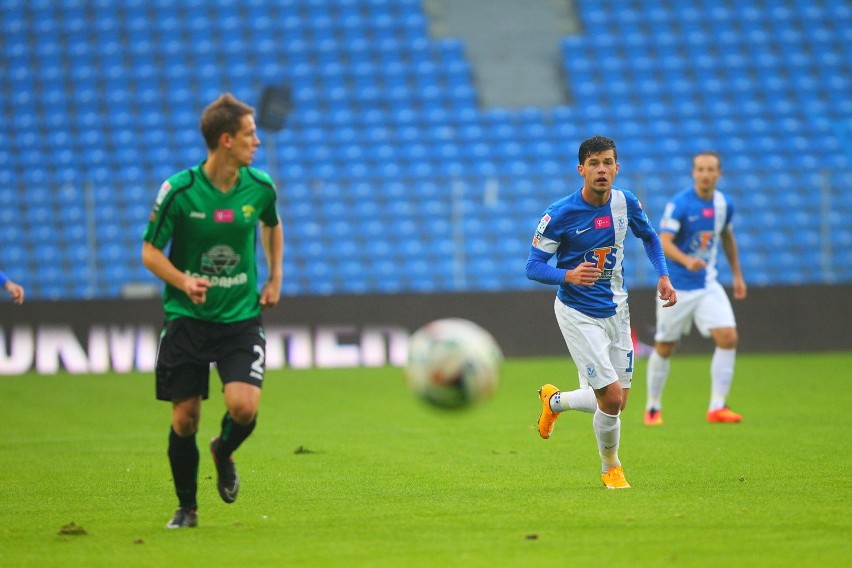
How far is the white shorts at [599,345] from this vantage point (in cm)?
727

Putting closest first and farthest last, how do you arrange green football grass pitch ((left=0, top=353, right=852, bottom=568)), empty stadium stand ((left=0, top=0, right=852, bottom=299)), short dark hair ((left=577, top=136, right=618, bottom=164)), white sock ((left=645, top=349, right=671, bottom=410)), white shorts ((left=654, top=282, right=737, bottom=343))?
green football grass pitch ((left=0, top=353, right=852, bottom=568)), short dark hair ((left=577, top=136, right=618, bottom=164)), white sock ((left=645, top=349, right=671, bottom=410)), white shorts ((left=654, top=282, right=737, bottom=343)), empty stadium stand ((left=0, top=0, right=852, bottom=299))

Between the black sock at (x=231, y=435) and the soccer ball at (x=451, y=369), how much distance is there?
0.81 metres

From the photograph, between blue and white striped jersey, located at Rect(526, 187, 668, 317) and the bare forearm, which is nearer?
the bare forearm

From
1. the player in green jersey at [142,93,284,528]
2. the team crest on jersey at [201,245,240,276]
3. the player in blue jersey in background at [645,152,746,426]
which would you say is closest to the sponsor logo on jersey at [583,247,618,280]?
the player in green jersey at [142,93,284,528]

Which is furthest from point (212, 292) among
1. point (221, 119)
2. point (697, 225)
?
point (697, 225)

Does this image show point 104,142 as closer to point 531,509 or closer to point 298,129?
point 298,129

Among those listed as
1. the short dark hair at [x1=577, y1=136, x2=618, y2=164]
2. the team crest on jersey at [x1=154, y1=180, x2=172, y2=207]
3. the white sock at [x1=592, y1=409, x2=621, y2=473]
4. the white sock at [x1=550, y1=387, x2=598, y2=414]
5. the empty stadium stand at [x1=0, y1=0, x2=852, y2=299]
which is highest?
the empty stadium stand at [x1=0, y1=0, x2=852, y2=299]

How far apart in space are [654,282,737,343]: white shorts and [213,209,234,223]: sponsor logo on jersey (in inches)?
230

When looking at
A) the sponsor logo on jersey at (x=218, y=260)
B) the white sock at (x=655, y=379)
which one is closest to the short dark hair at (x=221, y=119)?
the sponsor logo on jersey at (x=218, y=260)

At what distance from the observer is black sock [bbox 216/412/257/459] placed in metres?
6.03

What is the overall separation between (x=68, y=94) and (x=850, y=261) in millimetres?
13905

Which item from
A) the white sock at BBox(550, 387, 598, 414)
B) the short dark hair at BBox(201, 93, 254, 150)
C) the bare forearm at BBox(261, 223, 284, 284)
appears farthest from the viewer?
the white sock at BBox(550, 387, 598, 414)

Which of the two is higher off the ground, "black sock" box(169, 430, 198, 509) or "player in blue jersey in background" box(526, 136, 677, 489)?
"player in blue jersey in background" box(526, 136, 677, 489)

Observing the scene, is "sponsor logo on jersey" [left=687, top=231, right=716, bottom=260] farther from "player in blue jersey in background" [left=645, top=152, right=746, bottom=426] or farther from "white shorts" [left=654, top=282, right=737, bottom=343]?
"white shorts" [left=654, top=282, right=737, bottom=343]
